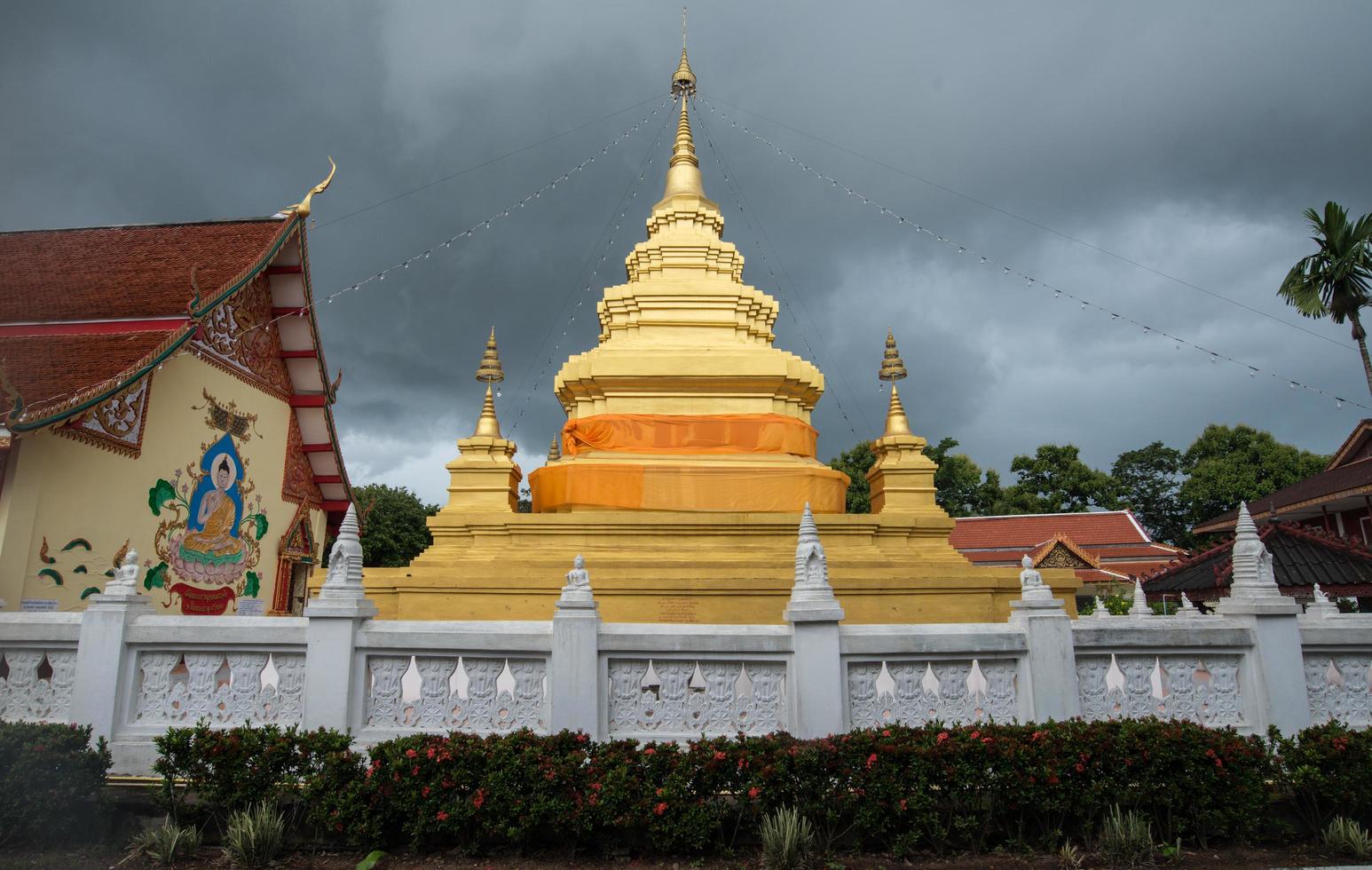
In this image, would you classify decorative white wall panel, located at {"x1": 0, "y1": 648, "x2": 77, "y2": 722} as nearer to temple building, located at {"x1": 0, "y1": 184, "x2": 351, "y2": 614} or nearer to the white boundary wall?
the white boundary wall

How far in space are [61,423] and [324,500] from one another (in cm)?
650

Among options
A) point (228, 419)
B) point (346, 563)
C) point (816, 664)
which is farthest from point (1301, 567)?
point (228, 419)

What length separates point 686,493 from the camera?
13.1 metres

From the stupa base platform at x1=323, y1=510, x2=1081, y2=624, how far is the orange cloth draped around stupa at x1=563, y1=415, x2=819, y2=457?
6.06 feet

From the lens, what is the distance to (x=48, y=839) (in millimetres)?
5270

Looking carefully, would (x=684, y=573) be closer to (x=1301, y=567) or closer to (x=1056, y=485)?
(x=1301, y=567)

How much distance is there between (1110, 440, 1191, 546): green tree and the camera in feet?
157

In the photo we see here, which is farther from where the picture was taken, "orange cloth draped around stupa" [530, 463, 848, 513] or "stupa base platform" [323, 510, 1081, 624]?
"orange cloth draped around stupa" [530, 463, 848, 513]

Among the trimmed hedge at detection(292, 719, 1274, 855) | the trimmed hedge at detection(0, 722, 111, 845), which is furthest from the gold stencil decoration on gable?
the trimmed hedge at detection(292, 719, 1274, 855)

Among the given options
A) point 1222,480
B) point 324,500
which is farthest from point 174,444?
point 1222,480

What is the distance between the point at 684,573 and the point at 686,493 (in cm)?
218

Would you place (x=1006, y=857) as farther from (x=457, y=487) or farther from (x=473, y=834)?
(x=457, y=487)

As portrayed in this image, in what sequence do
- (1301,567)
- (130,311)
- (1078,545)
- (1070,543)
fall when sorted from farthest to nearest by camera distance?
(1078,545)
(1070,543)
(1301,567)
(130,311)

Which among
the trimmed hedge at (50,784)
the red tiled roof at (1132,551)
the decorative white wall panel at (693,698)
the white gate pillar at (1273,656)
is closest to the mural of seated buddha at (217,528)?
the trimmed hedge at (50,784)
